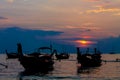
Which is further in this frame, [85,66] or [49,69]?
[85,66]

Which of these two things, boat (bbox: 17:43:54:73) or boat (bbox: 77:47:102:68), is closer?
boat (bbox: 17:43:54:73)

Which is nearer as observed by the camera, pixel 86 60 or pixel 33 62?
pixel 33 62

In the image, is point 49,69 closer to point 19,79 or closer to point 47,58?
point 47,58

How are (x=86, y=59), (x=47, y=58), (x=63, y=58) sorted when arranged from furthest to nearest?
(x=63, y=58) → (x=86, y=59) → (x=47, y=58)

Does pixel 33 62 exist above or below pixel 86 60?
above

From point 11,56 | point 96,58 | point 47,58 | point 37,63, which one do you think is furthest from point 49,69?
point 11,56

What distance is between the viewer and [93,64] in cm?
9781

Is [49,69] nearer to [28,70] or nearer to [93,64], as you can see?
[28,70]

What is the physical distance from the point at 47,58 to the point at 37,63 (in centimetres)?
655

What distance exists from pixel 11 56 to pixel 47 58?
10169 centimetres

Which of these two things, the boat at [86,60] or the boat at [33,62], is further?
the boat at [86,60]

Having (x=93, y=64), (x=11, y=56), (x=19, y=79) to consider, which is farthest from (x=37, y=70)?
(x=11, y=56)

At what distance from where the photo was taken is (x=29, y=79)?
164ft

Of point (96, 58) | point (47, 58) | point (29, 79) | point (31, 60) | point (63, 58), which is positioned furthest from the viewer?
point (63, 58)
